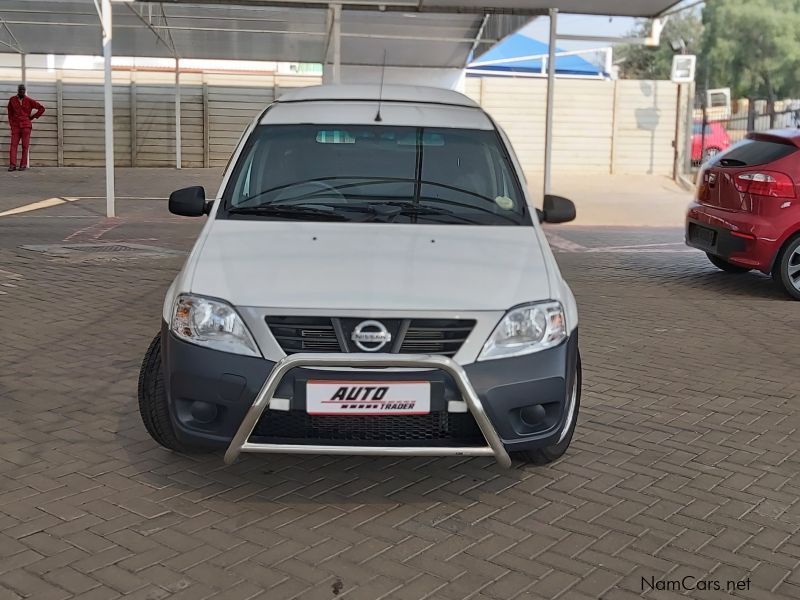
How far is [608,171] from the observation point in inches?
1022

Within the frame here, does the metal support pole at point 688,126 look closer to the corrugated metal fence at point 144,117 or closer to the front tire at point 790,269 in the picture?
the corrugated metal fence at point 144,117

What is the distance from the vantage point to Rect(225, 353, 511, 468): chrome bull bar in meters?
3.87

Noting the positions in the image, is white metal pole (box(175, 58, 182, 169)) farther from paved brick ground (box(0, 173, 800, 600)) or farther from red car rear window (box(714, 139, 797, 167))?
paved brick ground (box(0, 173, 800, 600))

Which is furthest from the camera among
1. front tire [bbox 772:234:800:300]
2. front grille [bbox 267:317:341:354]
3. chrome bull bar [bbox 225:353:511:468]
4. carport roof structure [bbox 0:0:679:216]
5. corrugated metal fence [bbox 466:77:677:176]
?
corrugated metal fence [bbox 466:77:677:176]

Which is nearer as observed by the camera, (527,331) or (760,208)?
(527,331)

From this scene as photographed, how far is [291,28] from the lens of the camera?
2159 centimetres

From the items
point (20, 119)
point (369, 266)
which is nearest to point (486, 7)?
point (369, 266)

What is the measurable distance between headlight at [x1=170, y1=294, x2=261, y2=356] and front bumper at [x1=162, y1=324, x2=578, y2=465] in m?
0.04

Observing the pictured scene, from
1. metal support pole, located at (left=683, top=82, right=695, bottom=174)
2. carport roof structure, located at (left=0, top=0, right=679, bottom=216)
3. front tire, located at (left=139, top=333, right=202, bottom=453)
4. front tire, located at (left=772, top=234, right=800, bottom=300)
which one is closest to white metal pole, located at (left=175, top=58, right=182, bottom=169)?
carport roof structure, located at (left=0, top=0, right=679, bottom=216)

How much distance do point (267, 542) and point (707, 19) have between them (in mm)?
59124

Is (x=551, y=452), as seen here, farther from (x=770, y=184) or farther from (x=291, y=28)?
(x=291, y=28)

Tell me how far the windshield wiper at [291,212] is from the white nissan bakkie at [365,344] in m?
0.04

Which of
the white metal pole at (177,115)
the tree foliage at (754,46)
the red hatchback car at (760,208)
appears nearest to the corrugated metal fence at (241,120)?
the white metal pole at (177,115)

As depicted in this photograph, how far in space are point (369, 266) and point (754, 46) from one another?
55.5 metres
